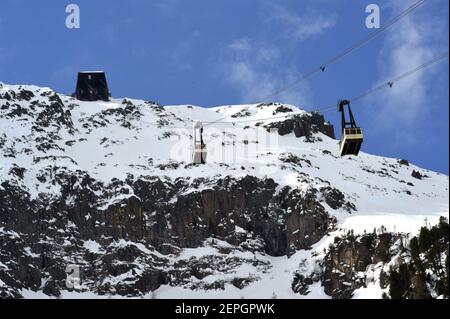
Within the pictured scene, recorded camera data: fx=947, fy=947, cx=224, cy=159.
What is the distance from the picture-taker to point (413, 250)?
17262cm

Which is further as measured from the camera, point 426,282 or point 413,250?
point 413,250

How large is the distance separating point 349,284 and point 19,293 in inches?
2695

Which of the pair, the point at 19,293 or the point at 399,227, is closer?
the point at 399,227
